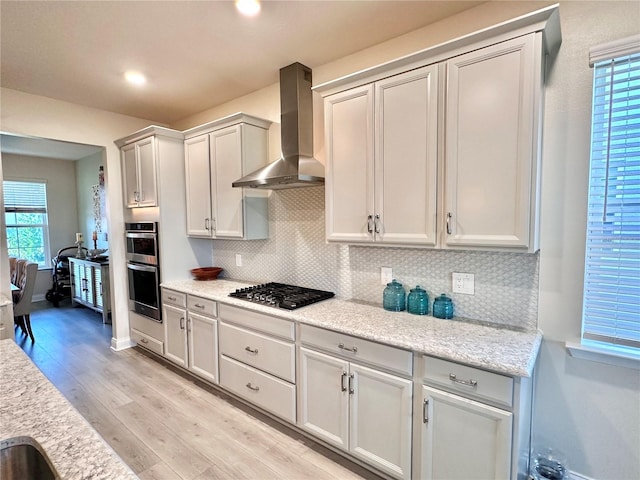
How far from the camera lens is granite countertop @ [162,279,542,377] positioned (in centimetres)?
150

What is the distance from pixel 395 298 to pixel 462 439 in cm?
89

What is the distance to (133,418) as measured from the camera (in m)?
2.57

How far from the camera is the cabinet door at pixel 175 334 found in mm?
3170

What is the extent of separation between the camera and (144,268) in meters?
3.57

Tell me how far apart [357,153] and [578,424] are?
6.46 feet

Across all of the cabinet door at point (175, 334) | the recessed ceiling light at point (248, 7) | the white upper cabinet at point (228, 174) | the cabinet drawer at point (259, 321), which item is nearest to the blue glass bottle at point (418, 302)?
the cabinet drawer at point (259, 321)

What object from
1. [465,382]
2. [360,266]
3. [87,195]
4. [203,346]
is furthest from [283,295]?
[87,195]

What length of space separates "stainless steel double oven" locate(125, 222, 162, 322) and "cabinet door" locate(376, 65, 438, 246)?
250 centimetres

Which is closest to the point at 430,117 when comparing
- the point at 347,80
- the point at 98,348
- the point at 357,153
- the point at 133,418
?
the point at 357,153

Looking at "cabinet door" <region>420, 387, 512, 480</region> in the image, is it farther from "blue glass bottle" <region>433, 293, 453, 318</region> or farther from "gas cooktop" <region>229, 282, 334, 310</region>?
"gas cooktop" <region>229, 282, 334, 310</region>

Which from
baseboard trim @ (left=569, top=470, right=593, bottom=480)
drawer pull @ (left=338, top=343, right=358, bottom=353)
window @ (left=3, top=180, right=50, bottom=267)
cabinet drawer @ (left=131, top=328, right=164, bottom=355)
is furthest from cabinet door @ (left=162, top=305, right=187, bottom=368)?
window @ (left=3, top=180, right=50, bottom=267)

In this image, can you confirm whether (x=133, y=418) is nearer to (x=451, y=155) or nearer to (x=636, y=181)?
(x=451, y=155)

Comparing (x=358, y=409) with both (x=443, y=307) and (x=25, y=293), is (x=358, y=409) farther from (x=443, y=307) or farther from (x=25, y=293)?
(x=25, y=293)

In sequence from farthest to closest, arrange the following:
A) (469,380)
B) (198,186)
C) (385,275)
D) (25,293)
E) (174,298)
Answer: (25,293) < (198,186) < (174,298) < (385,275) < (469,380)
